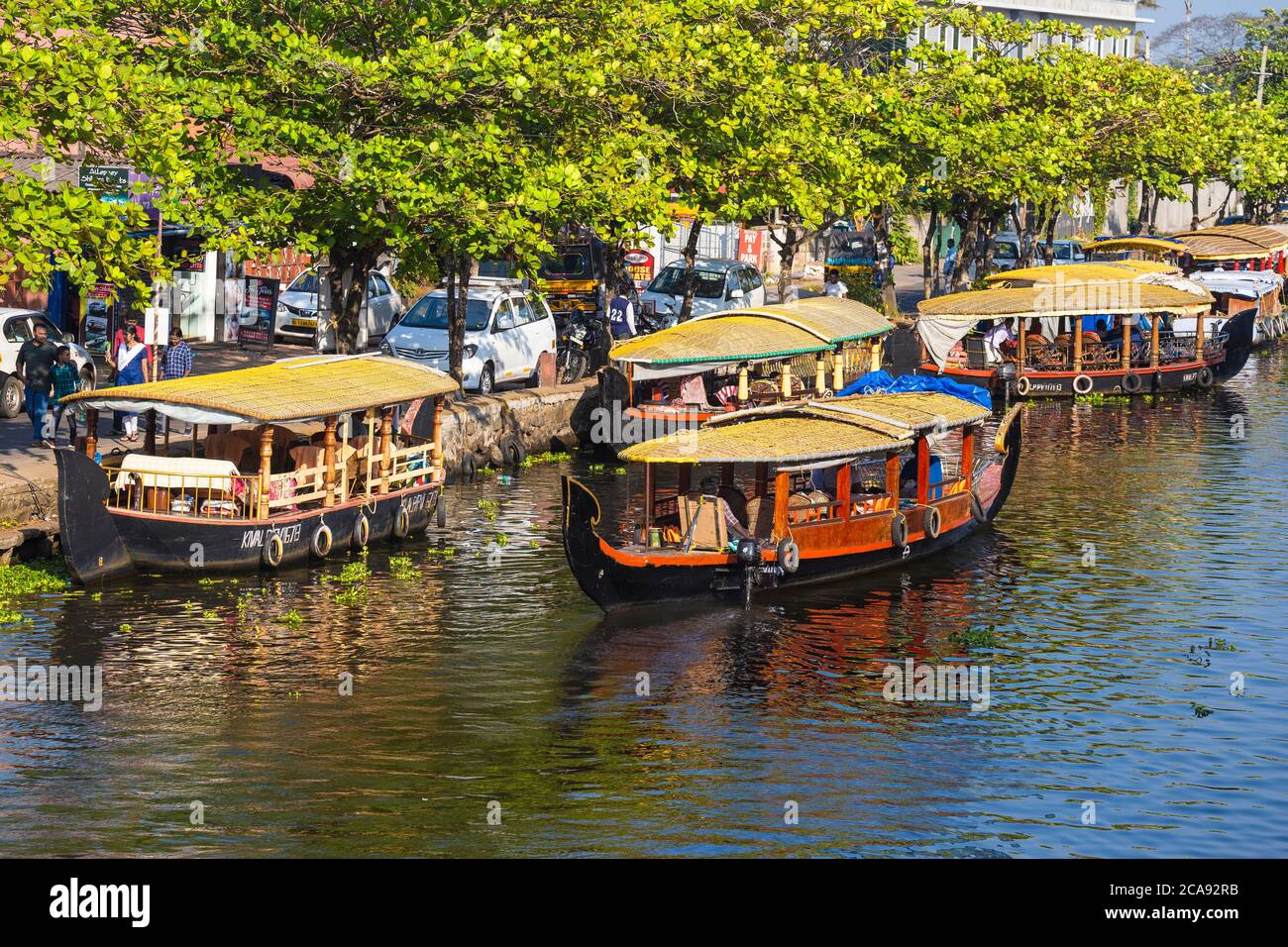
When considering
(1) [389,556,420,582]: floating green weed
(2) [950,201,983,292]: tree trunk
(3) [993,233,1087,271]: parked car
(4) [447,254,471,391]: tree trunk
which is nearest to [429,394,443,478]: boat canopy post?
(1) [389,556,420,582]: floating green weed

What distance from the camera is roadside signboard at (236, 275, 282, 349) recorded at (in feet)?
127

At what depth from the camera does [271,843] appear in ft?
46.2

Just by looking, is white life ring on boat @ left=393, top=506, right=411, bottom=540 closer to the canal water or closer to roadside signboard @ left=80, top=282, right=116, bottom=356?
the canal water

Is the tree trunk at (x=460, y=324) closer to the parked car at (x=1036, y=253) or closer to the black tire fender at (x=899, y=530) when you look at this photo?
the black tire fender at (x=899, y=530)

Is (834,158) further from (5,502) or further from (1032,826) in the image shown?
→ (1032,826)

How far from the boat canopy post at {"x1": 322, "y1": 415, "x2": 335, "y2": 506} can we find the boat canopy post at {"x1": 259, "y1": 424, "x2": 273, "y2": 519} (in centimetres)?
107

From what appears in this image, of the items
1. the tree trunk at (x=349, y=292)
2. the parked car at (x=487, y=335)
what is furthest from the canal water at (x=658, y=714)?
the parked car at (x=487, y=335)

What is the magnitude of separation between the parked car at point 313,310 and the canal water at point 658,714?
1419 centimetres

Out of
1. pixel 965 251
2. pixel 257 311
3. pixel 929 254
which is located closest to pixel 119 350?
pixel 257 311

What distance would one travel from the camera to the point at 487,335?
34.3 m

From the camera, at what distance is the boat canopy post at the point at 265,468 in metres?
21.9

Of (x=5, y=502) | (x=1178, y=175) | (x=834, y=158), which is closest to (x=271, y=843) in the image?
(x=5, y=502)

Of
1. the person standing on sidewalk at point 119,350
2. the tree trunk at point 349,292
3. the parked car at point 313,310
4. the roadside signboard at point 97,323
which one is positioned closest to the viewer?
the person standing on sidewalk at point 119,350
